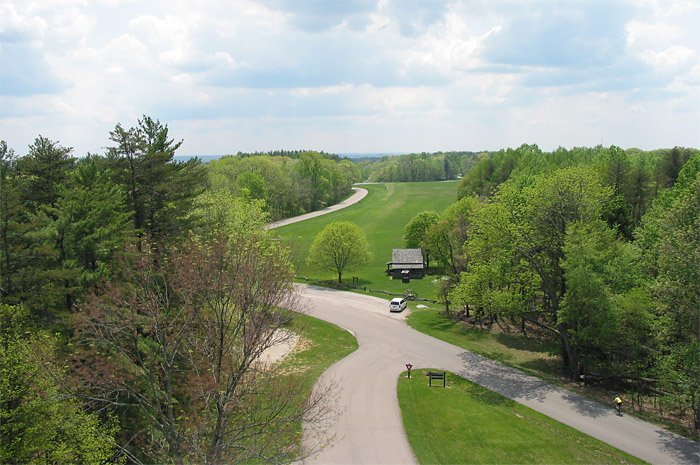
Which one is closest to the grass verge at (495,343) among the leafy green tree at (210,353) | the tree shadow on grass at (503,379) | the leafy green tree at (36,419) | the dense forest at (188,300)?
the tree shadow on grass at (503,379)

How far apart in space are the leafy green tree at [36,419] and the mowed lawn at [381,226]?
12408 mm

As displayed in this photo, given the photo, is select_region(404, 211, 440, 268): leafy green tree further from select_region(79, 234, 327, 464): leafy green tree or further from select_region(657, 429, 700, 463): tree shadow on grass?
select_region(79, 234, 327, 464): leafy green tree

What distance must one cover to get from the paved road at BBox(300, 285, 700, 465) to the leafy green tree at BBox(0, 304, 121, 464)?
680 centimetres

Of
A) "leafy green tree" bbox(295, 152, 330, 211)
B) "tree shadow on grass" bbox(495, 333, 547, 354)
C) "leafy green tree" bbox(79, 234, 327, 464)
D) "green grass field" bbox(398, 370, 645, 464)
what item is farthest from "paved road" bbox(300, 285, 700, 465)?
"leafy green tree" bbox(295, 152, 330, 211)

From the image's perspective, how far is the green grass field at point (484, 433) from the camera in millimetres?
18250

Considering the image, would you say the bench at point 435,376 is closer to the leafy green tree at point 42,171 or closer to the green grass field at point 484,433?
the green grass field at point 484,433

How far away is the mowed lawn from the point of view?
177ft

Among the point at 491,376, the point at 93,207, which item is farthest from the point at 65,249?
the point at 491,376

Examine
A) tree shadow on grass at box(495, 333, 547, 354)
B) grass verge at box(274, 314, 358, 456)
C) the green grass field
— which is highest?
grass verge at box(274, 314, 358, 456)

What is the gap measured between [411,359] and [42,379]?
20.5m

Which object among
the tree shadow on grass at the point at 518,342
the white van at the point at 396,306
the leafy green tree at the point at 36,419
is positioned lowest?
the tree shadow on grass at the point at 518,342

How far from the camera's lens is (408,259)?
5762 cm

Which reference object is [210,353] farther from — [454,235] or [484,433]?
[454,235]

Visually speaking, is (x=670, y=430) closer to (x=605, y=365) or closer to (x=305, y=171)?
(x=605, y=365)
